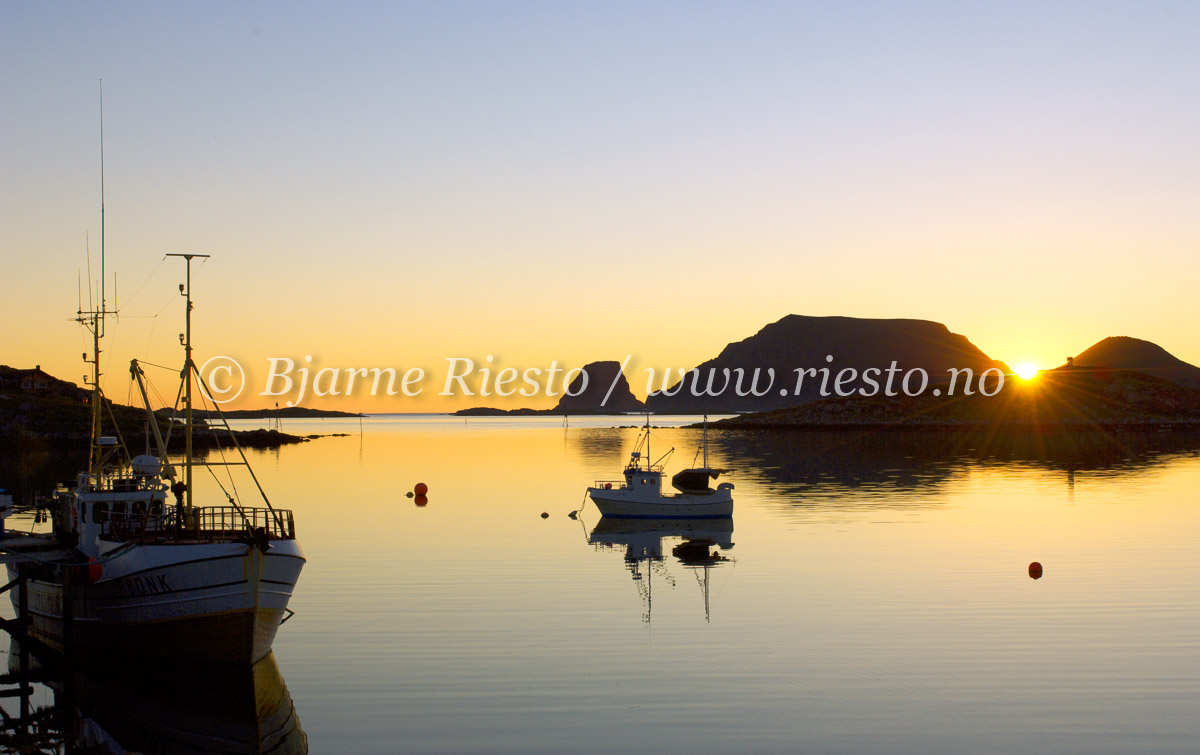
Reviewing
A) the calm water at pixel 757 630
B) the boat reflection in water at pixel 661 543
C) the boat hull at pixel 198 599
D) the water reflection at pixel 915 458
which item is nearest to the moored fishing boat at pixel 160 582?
the boat hull at pixel 198 599

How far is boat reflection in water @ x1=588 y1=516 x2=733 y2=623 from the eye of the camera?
42.6m

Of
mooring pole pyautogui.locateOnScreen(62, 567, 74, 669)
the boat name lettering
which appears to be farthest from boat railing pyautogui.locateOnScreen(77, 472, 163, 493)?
the boat name lettering

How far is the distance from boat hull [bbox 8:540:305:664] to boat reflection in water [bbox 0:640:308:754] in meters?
0.66

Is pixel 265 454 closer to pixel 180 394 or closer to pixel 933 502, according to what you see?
pixel 933 502

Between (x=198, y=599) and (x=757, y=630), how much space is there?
16546 mm

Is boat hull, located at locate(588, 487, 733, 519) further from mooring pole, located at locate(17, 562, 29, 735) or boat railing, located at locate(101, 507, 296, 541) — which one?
mooring pole, located at locate(17, 562, 29, 735)

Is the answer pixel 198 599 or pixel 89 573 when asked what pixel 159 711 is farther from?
pixel 89 573

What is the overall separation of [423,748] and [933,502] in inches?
2288

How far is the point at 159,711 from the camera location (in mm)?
24422

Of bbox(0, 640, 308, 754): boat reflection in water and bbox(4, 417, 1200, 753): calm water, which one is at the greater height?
bbox(4, 417, 1200, 753): calm water

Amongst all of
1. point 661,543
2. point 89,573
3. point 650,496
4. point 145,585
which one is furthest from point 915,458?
point 89,573

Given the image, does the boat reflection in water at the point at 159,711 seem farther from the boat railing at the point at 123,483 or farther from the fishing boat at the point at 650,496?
the fishing boat at the point at 650,496

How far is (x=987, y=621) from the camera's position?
31906 millimetres

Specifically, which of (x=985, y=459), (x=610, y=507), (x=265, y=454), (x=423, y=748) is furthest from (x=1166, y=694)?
(x=265, y=454)
